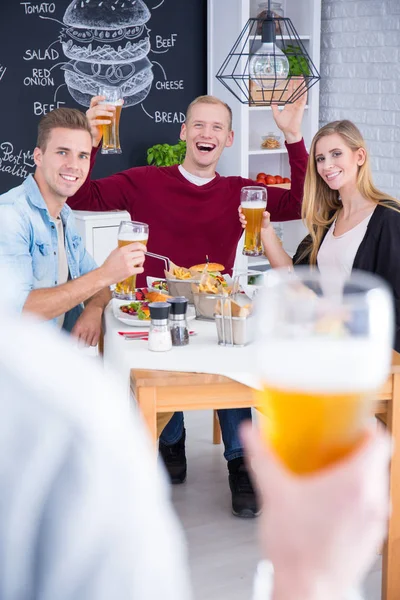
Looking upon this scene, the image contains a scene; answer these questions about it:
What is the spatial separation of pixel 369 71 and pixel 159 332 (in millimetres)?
3387

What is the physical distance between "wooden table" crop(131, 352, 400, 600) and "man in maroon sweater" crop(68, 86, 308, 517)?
113 cm

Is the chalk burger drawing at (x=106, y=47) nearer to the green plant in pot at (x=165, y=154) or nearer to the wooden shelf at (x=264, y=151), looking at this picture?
the green plant in pot at (x=165, y=154)

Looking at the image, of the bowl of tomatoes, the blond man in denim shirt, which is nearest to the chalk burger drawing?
the bowl of tomatoes

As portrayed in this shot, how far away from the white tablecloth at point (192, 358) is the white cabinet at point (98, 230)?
2.48 meters

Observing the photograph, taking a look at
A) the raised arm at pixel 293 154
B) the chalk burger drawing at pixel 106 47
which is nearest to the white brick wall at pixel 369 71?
the chalk burger drawing at pixel 106 47

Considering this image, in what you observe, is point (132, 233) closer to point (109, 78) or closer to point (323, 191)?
point (323, 191)

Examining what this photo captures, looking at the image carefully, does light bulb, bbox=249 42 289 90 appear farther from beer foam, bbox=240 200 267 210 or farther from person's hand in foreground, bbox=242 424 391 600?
person's hand in foreground, bbox=242 424 391 600

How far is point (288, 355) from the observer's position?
62 cm

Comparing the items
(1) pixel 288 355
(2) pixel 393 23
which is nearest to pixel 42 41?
(2) pixel 393 23

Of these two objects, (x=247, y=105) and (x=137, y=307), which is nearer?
(x=137, y=307)

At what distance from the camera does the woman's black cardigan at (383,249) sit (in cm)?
294

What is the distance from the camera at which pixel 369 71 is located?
16.8ft

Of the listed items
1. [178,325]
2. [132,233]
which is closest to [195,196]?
[132,233]

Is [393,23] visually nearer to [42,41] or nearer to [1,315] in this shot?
[42,41]
